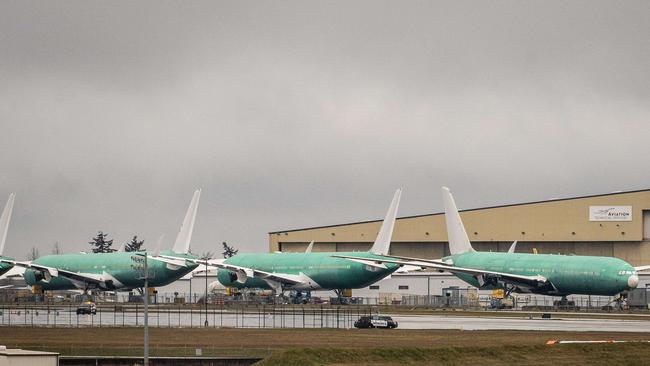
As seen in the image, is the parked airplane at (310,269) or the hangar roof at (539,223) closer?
the parked airplane at (310,269)

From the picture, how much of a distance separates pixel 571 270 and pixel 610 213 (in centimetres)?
4134

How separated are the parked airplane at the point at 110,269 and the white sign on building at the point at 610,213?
162 feet

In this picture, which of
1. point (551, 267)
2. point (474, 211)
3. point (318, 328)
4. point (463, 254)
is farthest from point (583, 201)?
point (318, 328)

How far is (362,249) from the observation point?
168375 millimetres

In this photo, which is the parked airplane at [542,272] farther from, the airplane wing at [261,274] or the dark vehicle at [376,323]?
the dark vehicle at [376,323]

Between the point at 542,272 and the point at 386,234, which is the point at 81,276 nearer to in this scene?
the point at 386,234

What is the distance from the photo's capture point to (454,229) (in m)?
136

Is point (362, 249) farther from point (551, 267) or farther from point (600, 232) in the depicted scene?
point (551, 267)

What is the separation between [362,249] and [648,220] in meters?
40.1

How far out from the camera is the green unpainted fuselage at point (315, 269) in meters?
128

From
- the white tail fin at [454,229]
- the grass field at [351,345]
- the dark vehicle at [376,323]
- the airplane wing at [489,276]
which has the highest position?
the white tail fin at [454,229]

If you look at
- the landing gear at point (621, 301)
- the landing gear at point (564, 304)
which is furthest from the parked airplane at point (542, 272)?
the landing gear at point (621, 301)

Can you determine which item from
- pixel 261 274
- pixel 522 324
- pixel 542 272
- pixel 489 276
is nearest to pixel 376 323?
Answer: pixel 522 324

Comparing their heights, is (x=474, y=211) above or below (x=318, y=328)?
above
